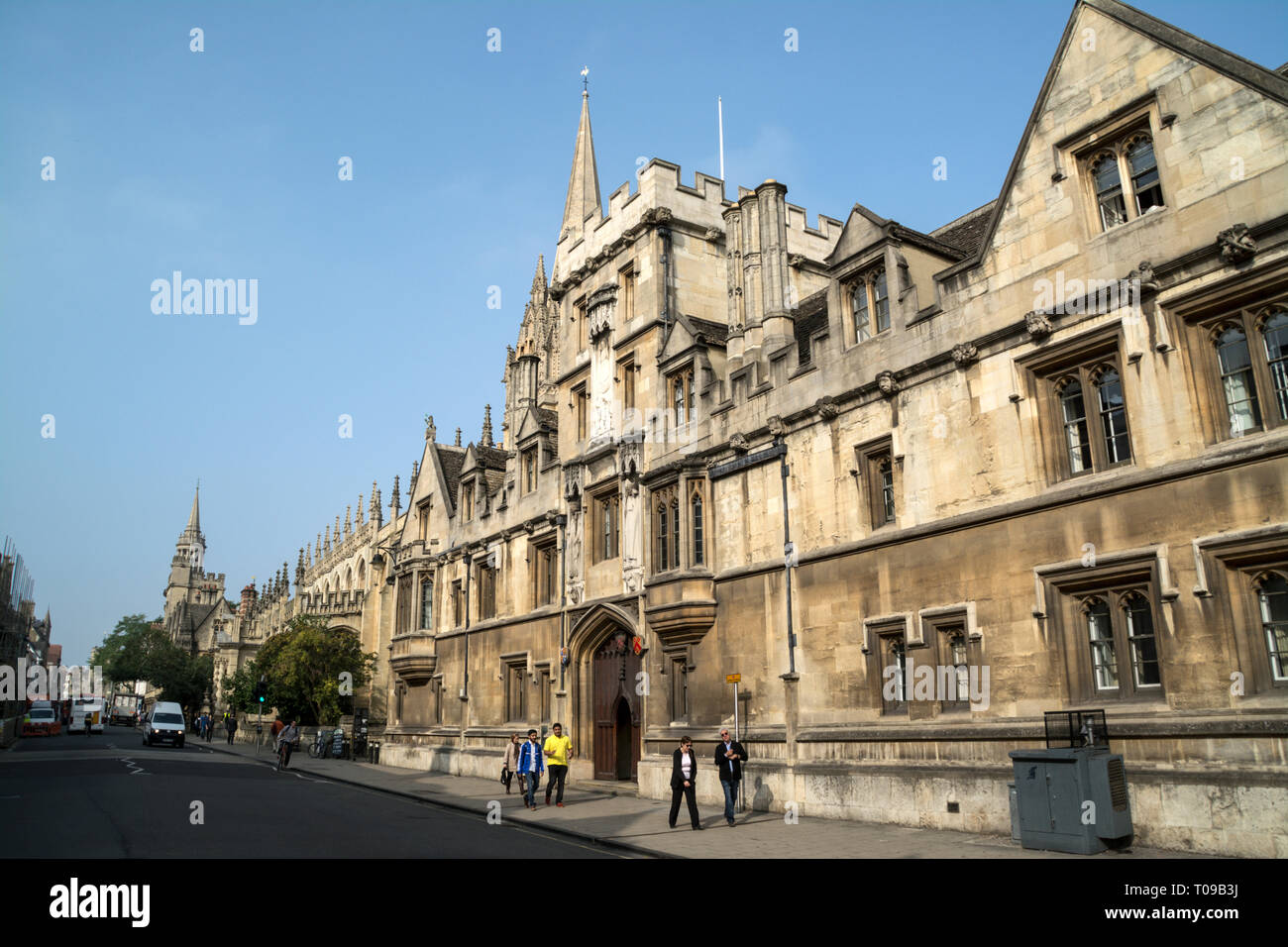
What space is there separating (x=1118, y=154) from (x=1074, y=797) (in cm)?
934

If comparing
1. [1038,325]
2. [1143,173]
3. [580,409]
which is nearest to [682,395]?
[580,409]

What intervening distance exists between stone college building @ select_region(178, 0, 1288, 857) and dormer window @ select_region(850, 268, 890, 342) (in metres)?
0.07

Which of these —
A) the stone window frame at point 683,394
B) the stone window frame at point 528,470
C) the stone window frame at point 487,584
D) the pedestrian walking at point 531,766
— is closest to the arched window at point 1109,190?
the stone window frame at point 683,394

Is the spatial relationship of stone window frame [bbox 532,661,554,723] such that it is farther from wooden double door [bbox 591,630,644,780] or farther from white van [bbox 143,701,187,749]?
white van [bbox 143,701,187,749]

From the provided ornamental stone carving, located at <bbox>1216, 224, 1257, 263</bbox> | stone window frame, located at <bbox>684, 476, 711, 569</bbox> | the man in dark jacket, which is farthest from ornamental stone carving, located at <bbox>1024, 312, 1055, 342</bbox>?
stone window frame, located at <bbox>684, 476, 711, 569</bbox>

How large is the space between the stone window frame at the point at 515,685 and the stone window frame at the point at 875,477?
14.5m

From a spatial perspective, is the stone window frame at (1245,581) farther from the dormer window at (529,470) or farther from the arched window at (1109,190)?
the dormer window at (529,470)

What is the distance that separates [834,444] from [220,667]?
9268 cm

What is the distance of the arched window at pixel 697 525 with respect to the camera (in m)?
21.5

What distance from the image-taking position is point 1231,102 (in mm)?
12414

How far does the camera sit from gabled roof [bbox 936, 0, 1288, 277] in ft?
39.7

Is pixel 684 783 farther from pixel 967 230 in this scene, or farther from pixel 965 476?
pixel 967 230

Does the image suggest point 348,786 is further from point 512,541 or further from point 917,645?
point 917,645
